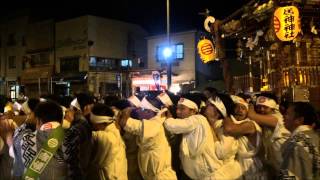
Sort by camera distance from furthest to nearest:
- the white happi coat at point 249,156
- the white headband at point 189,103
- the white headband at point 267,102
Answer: the white headband at point 267,102 → the white headband at point 189,103 → the white happi coat at point 249,156

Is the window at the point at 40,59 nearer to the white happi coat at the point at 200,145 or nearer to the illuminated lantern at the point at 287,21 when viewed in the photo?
the illuminated lantern at the point at 287,21

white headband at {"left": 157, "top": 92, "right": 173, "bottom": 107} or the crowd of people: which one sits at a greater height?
white headband at {"left": 157, "top": 92, "right": 173, "bottom": 107}

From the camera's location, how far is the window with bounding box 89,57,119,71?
1439 inches

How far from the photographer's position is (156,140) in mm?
5516

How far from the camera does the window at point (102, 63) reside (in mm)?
36541

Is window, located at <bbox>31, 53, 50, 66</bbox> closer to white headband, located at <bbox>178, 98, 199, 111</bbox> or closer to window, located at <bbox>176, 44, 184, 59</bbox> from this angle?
window, located at <bbox>176, 44, 184, 59</bbox>

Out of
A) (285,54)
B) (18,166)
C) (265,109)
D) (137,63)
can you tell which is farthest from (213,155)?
(137,63)

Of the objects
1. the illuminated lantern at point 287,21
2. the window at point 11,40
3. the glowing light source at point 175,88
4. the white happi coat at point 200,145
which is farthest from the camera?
the window at point 11,40

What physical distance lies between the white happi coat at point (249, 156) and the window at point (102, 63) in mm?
31543

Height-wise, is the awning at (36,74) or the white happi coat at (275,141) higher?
the awning at (36,74)

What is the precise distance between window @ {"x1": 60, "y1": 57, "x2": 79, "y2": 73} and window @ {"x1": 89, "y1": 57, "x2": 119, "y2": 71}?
5.70ft

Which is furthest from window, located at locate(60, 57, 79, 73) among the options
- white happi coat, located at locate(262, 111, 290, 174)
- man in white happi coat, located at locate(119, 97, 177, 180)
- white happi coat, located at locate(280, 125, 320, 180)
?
white happi coat, located at locate(280, 125, 320, 180)

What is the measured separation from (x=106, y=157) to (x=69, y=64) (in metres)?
34.1

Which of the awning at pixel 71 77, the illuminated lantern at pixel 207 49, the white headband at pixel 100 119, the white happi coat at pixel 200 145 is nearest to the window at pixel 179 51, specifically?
the awning at pixel 71 77
